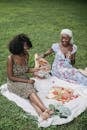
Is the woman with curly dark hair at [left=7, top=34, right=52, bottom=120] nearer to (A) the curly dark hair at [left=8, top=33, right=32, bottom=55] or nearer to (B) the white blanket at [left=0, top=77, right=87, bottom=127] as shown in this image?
(A) the curly dark hair at [left=8, top=33, right=32, bottom=55]

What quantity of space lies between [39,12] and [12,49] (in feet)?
24.6

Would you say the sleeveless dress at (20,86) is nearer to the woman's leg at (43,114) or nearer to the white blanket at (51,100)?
the white blanket at (51,100)

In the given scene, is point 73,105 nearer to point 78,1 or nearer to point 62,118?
point 62,118

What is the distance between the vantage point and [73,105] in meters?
5.53

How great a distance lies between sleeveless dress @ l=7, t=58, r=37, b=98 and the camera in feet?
18.4

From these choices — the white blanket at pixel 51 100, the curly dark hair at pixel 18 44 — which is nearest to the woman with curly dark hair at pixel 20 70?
the curly dark hair at pixel 18 44

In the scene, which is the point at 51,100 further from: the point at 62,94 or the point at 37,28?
the point at 37,28

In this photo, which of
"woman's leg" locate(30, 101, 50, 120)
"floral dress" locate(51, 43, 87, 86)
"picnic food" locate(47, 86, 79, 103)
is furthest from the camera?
"floral dress" locate(51, 43, 87, 86)

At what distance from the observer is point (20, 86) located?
224 inches

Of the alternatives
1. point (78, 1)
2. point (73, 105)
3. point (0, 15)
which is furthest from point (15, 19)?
point (73, 105)

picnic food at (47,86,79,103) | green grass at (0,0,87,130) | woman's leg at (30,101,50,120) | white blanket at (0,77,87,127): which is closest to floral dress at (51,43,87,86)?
white blanket at (0,77,87,127)

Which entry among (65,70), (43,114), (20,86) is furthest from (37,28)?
(43,114)

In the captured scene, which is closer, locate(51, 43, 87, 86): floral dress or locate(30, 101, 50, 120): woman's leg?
locate(30, 101, 50, 120): woman's leg

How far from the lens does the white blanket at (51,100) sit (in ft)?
16.8
